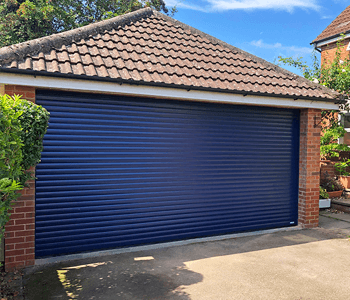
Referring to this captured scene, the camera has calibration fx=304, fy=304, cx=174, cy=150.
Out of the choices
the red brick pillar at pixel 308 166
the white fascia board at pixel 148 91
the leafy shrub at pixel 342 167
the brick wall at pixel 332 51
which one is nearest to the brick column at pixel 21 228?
the white fascia board at pixel 148 91

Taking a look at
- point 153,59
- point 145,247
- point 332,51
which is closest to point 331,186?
point 145,247

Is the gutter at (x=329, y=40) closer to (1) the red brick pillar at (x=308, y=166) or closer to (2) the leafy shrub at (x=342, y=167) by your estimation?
(2) the leafy shrub at (x=342, y=167)

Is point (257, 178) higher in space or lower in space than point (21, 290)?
higher

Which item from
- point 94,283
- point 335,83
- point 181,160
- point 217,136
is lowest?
point 94,283

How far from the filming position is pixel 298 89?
7.00 m

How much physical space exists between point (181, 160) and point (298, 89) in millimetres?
3233

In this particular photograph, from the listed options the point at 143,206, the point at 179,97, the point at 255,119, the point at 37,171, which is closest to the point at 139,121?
the point at 179,97

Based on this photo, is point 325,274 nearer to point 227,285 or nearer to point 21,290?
point 227,285

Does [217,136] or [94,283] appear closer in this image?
[94,283]

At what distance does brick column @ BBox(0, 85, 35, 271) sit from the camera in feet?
15.6

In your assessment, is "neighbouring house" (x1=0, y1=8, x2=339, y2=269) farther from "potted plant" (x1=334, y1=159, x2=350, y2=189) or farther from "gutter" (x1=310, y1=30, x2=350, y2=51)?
"gutter" (x1=310, y1=30, x2=350, y2=51)

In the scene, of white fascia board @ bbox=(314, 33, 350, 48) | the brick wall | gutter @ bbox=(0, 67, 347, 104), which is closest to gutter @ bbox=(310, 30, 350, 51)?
white fascia board @ bbox=(314, 33, 350, 48)

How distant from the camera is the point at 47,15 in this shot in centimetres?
1647

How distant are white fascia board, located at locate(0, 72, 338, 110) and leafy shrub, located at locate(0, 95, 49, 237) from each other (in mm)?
834
